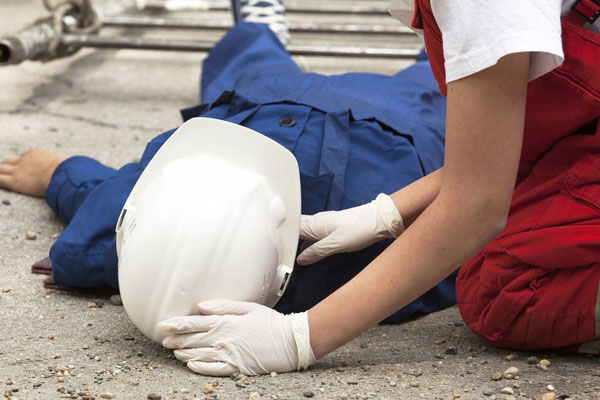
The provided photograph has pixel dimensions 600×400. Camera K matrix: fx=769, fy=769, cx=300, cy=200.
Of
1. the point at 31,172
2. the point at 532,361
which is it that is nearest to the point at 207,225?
the point at 532,361

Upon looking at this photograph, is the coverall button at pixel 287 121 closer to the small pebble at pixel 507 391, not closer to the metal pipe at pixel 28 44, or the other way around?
the small pebble at pixel 507 391

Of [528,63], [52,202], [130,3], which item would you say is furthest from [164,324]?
[130,3]

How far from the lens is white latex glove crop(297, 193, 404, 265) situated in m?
1.43

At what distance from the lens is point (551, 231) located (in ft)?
4.17

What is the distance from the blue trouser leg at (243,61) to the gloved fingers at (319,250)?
900 millimetres

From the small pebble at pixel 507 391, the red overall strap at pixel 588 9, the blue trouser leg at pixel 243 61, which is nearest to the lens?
the red overall strap at pixel 588 9

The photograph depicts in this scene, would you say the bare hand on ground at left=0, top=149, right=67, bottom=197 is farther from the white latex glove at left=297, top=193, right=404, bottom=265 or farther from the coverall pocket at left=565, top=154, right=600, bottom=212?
the coverall pocket at left=565, top=154, right=600, bottom=212

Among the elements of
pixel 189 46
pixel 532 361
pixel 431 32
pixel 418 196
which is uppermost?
pixel 431 32

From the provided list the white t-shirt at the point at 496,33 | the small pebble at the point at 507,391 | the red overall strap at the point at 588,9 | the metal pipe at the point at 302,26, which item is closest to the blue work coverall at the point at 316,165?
the small pebble at the point at 507,391

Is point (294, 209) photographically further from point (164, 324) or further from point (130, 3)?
point (130, 3)

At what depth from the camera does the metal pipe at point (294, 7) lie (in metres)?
3.72

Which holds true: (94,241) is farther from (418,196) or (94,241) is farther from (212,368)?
(418,196)

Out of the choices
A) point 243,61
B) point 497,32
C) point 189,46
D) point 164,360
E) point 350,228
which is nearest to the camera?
point 497,32

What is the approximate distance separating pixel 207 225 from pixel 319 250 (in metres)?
0.29
